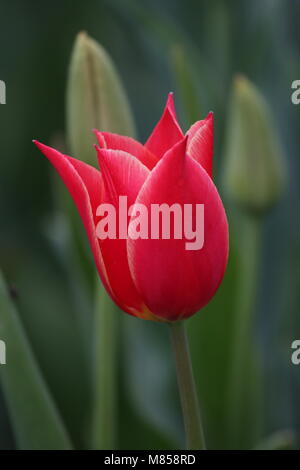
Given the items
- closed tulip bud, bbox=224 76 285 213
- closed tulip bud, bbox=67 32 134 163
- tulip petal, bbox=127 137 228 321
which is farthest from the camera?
closed tulip bud, bbox=224 76 285 213

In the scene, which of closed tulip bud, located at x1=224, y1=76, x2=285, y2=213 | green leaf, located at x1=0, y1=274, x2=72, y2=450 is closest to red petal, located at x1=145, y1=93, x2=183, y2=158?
green leaf, located at x1=0, y1=274, x2=72, y2=450

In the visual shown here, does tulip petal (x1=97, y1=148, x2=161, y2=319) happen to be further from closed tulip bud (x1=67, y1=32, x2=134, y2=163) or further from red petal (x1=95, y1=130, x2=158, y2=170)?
closed tulip bud (x1=67, y1=32, x2=134, y2=163)

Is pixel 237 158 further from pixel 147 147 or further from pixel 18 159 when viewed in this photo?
pixel 18 159

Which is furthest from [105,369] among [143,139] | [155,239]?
[143,139]

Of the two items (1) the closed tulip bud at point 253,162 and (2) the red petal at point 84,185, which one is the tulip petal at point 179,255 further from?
(1) the closed tulip bud at point 253,162

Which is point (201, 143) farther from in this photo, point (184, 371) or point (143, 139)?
point (143, 139)
